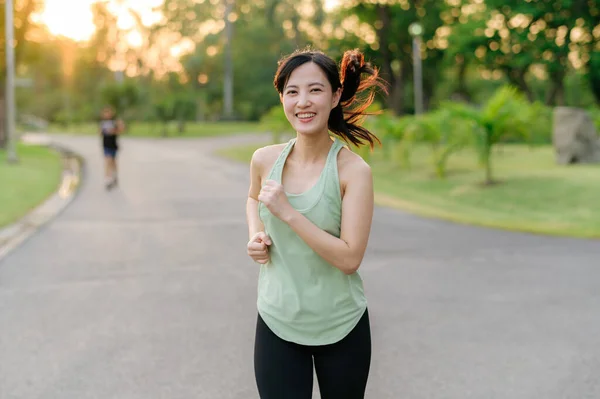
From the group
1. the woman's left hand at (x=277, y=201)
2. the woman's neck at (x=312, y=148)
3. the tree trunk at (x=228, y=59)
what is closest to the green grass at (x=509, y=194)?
the woman's neck at (x=312, y=148)

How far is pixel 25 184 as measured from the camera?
53.7ft

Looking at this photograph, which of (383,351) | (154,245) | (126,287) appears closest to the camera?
(383,351)

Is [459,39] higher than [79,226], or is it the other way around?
[459,39]

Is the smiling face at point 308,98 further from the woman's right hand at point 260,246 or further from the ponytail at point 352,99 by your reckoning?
the woman's right hand at point 260,246

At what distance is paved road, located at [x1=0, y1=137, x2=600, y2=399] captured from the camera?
4270 mm

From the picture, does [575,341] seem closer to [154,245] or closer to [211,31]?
[154,245]

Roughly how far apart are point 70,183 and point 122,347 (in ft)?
44.4

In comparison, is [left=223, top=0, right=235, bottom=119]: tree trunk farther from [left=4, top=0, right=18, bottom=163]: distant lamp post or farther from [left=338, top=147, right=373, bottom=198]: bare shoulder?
[left=338, top=147, right=373, bottom=198]: bare shoulder

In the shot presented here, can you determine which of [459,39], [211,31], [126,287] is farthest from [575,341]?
[211,31]

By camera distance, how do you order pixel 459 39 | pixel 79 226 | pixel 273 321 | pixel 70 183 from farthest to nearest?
pixel 459 39 < pixel 70 183 < pixel 79 226 < pixel 273 321

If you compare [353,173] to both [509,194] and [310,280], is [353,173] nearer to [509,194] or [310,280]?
[310,280]

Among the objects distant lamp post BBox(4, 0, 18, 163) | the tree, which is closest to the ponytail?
distant lamp post BBox(4, 0, 18, 163)

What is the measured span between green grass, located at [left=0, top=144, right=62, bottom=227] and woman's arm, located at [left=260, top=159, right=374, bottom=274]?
9.68 m

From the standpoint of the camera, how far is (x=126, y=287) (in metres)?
6.88
